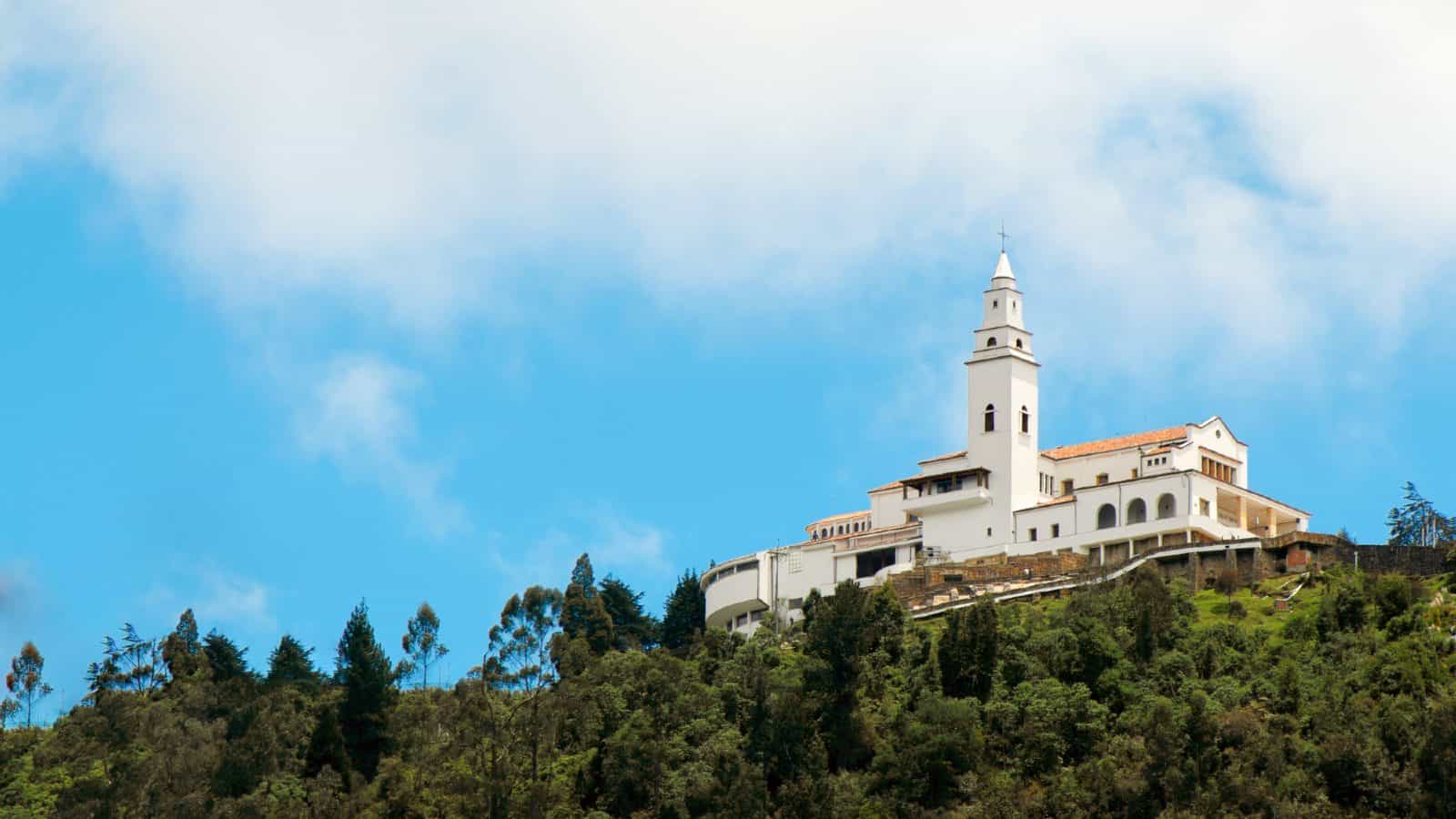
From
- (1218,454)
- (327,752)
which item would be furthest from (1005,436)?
(327,752)

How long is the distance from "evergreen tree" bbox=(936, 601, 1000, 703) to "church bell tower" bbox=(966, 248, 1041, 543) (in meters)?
15.4

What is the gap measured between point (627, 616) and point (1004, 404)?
1804 centimetres

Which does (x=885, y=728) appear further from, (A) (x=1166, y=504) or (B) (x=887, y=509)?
(B) (x=887, y=509)

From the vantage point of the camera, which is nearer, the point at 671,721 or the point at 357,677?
the point at 671,721

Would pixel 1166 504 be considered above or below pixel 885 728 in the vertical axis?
above

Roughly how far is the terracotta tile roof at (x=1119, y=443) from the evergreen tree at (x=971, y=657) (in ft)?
59.0

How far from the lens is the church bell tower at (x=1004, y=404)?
278 feet

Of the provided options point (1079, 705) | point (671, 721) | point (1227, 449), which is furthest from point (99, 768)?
point (1227, 449)

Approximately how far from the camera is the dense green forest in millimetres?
60688

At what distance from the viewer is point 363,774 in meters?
72.7

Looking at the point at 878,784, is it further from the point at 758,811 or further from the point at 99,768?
the point at 99,768

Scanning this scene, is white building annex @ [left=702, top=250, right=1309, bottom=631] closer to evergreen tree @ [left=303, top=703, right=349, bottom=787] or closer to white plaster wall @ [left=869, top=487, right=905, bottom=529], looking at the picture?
white plaster wall @ [left=869, top=487, right=905, bottom=529]

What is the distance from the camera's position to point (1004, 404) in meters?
85.9

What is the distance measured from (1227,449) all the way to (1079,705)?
917 inches
